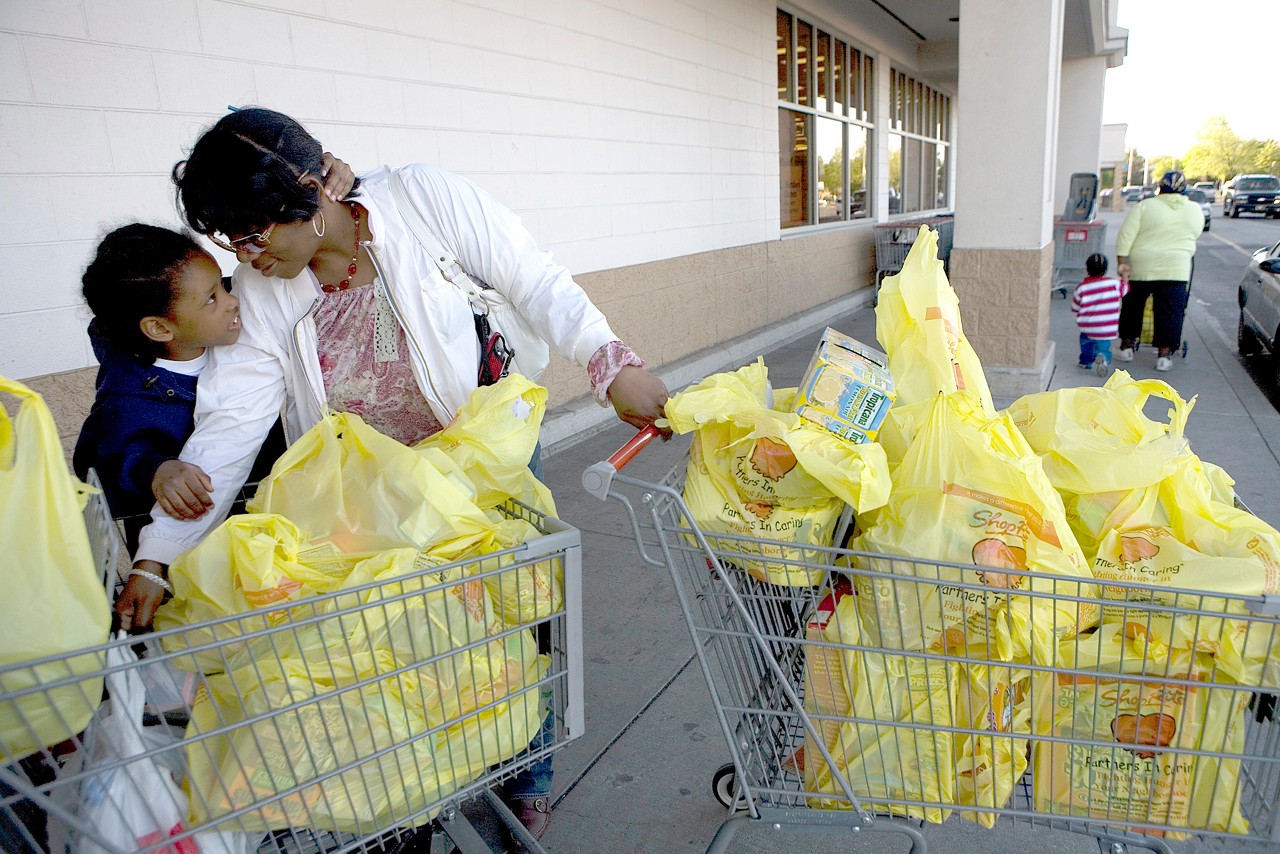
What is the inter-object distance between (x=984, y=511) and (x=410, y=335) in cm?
131

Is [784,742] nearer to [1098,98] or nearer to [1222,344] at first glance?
[1222,344]

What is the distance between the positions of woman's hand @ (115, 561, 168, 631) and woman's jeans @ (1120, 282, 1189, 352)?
7.70 meters

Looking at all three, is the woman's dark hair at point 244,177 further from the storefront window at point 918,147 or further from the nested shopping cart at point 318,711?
the storefront window at point 918,147

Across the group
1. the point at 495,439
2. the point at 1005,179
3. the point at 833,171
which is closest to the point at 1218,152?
the point at 833,171

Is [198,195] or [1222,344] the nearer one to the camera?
[198,195]

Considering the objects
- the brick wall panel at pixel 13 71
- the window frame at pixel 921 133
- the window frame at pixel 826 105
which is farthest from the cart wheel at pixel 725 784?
the window frame at pixel 921 133

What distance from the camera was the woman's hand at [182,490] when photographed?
1669 mm

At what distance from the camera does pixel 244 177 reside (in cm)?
164

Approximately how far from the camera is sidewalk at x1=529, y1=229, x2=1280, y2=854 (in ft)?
7.43

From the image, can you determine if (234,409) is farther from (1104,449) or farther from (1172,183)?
(1172,183)

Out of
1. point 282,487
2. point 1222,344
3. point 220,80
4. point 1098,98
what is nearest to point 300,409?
point 282,487

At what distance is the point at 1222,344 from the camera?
8.33 metres

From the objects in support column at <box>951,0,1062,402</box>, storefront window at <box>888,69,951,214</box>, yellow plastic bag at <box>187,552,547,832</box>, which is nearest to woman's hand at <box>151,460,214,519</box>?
yellow plastic bag at <box>187,552,547,832</box>

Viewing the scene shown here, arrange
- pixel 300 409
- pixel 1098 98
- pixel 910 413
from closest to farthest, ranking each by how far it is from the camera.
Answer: pixel 910 413 → pixel 300 409 → pixel 1098 98
